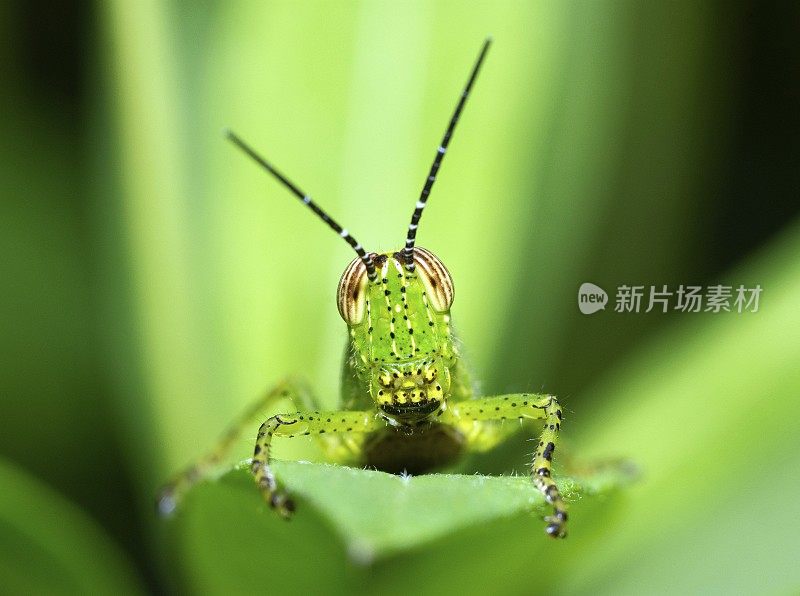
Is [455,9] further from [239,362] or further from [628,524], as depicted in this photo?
[628,524]

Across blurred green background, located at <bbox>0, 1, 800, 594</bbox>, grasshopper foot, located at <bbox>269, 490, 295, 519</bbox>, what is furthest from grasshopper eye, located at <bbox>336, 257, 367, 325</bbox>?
grasshopper foot, located at <bbox>269, 490, 295, 519</bbox>

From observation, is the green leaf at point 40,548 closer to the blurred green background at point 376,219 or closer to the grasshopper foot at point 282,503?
the blurred green background at point 376,219

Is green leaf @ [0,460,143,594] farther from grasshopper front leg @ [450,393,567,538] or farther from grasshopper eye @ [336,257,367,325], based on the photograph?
grasshopper front leg @ [450,393,567,538]

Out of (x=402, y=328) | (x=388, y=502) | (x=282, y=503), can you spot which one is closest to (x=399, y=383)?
(x=402, y=328)

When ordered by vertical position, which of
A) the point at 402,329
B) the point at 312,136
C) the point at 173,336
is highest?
the point at 312,136

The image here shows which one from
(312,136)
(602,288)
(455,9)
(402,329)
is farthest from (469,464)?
(455,9)

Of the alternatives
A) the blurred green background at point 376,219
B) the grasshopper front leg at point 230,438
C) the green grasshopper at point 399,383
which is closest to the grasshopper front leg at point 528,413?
the green grasshopper at point 399,383

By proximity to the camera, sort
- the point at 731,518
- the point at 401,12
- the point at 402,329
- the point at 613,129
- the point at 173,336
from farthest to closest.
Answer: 1. the point at 613,129
2. the point at 401,12
3. the point at 173,336
4. the point at 402,329
5. the point at 731,518
